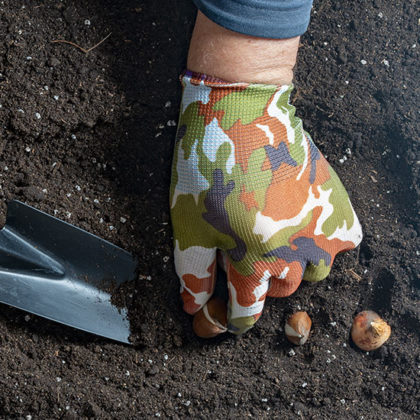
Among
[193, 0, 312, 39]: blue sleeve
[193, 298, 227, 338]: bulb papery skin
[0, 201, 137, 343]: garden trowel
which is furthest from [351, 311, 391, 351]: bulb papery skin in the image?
[193, 0, 312, 39]: blue sleeve

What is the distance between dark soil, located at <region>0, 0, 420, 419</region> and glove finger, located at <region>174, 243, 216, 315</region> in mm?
42

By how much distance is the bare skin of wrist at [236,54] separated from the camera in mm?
1168

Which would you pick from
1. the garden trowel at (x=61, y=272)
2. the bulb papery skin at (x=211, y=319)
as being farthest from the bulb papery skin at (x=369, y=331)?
the garden trowel at (x=61, y=272)

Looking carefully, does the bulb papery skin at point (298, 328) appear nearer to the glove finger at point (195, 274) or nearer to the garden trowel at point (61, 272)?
the glove finger at point (195, 274)

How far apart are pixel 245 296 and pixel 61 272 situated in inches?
16.7

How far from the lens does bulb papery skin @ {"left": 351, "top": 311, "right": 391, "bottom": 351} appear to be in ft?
4.47

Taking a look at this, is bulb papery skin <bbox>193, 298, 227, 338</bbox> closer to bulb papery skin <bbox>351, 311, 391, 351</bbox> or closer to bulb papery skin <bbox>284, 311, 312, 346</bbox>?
bulb papery skin <bbox>284, 311, 312, 346</bbox>

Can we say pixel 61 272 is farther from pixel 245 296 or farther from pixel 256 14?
pixel 256 14

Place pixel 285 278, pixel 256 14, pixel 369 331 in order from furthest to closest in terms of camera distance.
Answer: pixel 369 331 → pixel 285 278 → pixel 256 14

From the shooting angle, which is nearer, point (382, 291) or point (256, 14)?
point (256, 14)

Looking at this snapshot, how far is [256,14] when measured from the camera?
112cm

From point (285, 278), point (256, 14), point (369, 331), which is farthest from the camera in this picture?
point (369, 331)

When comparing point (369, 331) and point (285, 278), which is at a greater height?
point (285, 278)

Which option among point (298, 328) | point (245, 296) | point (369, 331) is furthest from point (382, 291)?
point (245, 296)
